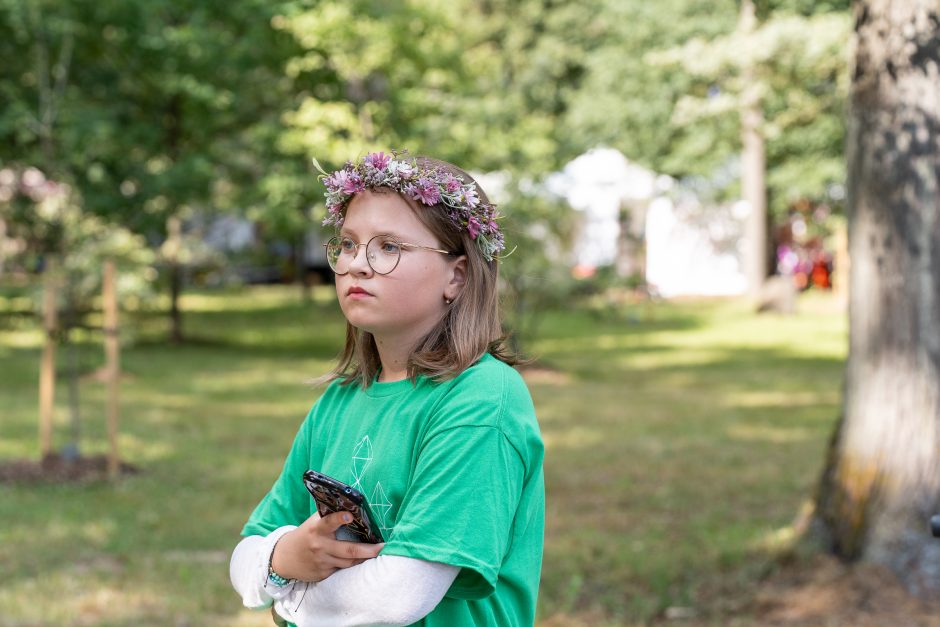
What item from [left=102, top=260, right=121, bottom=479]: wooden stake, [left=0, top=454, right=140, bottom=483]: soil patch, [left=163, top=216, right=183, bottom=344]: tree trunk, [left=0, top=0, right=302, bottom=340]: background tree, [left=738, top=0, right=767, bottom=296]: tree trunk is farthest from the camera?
[left=738, top=0, right=767, bottom=296]: tree trunk

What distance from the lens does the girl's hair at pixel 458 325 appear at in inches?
76.9

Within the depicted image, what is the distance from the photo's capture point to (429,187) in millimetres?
1963

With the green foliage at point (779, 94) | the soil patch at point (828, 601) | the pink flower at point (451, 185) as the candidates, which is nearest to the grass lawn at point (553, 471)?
the soil patch at point (828, 601)

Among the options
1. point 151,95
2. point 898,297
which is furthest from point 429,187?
point 151,95

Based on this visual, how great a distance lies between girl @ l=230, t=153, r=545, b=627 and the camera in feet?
5.89

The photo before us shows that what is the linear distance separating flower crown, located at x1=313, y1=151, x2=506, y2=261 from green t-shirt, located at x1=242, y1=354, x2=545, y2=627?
0.20m

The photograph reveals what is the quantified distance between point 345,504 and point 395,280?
1.21 feet

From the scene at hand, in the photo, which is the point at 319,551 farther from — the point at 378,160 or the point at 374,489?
the point at 378,160

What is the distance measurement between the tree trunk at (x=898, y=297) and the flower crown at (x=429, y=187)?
3546 millimetres

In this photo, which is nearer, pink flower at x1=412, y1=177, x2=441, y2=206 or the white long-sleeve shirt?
the white long-sleeve shirt

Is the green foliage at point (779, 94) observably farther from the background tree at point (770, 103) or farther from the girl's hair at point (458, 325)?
the girl's hair at point (458, 325)

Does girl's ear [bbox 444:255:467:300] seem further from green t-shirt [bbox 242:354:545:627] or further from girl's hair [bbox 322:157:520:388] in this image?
green t-shirt [bbox 242:354:545:627]

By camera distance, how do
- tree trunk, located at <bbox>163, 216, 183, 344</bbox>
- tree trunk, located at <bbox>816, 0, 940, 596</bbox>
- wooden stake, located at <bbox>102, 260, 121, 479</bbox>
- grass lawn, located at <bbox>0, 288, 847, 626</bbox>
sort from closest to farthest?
tree trunk, located at <bbox>816, 0, 940, 596</bbox>
grass lawn, located at <bbox>0, 288, 847, 626</bbox>
wooden stake, located at <bbox>102, 260, 121, 479</bbox>
tree trunk, located at <bbox>163, 216, 183, 344</bbox>

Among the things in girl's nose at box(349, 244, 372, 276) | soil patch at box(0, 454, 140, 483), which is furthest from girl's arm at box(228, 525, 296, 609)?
soil patch at box(0, 454, 140, 483)
